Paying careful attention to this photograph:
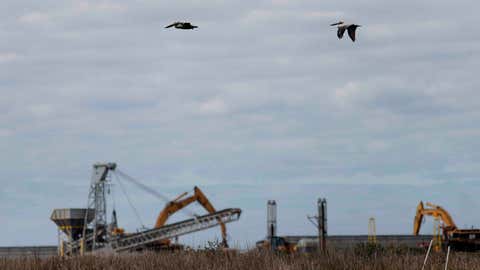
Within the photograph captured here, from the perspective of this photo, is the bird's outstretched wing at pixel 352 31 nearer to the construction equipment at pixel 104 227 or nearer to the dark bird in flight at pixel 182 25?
the dark bird in flight at pixel 182 25

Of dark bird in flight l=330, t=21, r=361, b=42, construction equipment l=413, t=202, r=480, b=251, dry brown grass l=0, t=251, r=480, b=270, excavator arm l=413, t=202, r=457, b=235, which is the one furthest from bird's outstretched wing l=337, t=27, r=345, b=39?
excavator arm l=413, t=202, r=457, b=235

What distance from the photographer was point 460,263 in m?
26.2

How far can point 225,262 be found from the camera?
25.8 metres

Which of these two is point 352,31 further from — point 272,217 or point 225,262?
point 272,217

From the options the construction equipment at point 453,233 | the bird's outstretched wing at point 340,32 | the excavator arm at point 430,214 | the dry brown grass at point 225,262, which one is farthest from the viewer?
the excavator arm at point 430,214

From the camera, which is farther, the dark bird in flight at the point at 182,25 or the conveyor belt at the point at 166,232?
the conveyor belt at the point at 166,232

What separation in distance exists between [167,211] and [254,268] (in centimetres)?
7638

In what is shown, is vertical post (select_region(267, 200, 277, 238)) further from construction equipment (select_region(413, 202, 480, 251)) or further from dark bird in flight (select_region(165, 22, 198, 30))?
dark bird in flight (select_region(165, 22, 198, 30))

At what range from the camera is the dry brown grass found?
82.0ft

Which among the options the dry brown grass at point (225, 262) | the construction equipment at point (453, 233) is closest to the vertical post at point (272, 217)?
the construction equipment at point (453, 233)

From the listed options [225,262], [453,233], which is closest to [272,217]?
[453,233]

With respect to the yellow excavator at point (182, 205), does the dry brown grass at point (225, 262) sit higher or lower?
lower

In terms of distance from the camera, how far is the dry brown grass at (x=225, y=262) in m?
25.0

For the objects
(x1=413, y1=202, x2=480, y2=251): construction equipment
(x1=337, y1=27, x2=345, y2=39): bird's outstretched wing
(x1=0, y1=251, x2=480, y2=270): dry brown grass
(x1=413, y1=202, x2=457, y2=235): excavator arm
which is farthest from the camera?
(x1=413, y1=202, x2=457, y2=235): excavator arm
